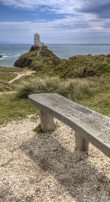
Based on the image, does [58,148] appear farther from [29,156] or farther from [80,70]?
[80,70]

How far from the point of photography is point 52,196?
290 centimetres

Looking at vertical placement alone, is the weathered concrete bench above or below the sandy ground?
above

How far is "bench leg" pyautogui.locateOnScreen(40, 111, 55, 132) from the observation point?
4716mm

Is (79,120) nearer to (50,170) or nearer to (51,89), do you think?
(50,170)

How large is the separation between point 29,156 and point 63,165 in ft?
2.29

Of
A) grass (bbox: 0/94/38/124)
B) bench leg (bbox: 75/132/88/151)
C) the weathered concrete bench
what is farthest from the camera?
grass (bbox: 0/94/38/124)

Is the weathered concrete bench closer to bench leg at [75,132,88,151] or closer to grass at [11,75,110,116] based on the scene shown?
bench leg at [75,132,88,151]

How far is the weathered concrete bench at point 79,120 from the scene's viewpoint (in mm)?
2740

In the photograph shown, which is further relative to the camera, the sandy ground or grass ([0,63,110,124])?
grass ([0,63,110,124])

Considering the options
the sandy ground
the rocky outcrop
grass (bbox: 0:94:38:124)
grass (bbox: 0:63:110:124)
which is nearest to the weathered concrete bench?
the sandy ground

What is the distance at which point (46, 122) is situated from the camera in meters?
4.77

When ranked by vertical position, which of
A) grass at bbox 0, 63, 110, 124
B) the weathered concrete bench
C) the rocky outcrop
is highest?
the weathered concrete bench

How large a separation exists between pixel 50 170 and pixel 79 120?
3.02ft

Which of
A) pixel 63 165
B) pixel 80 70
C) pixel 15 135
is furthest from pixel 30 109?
pixel 80 70
